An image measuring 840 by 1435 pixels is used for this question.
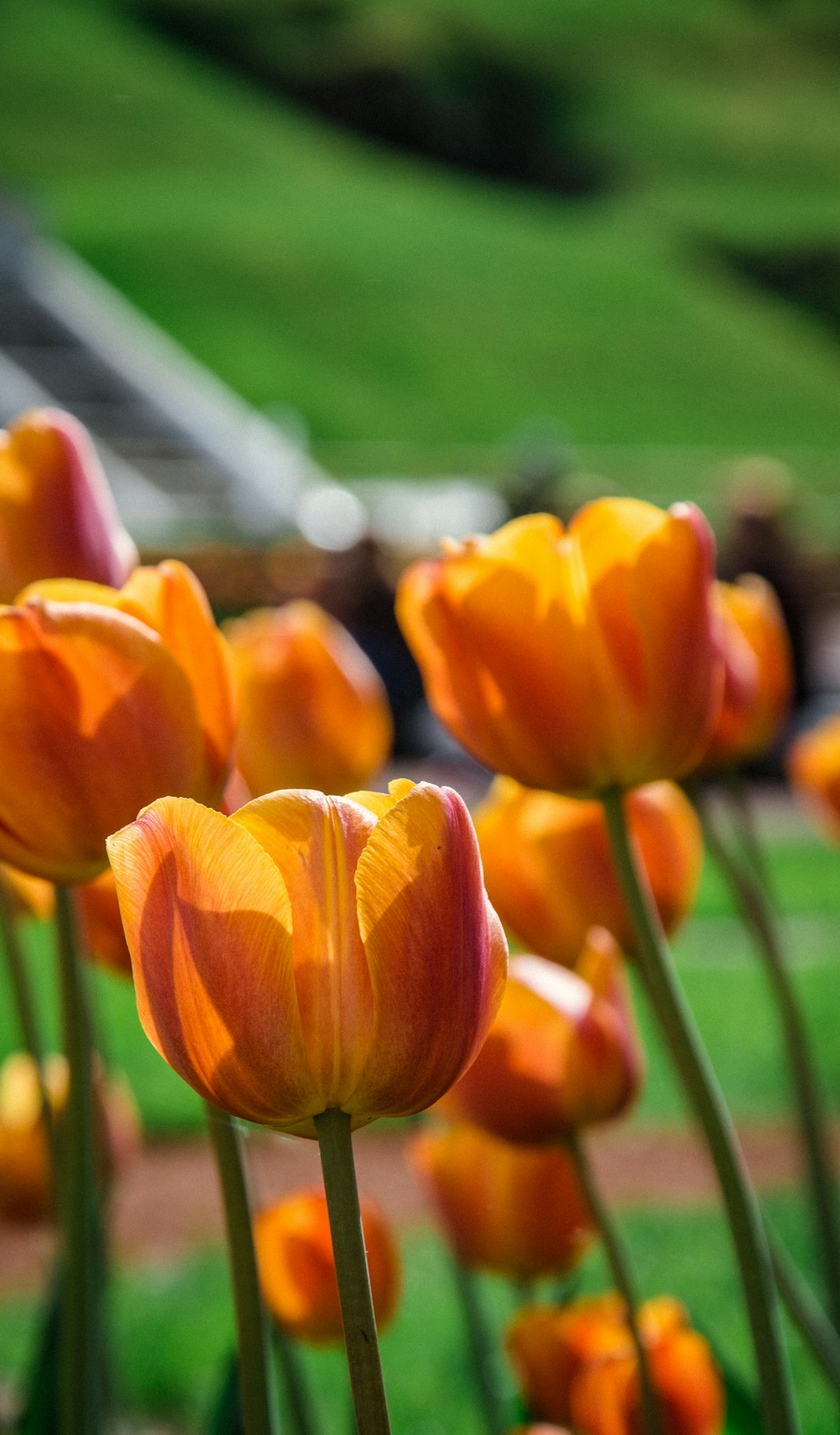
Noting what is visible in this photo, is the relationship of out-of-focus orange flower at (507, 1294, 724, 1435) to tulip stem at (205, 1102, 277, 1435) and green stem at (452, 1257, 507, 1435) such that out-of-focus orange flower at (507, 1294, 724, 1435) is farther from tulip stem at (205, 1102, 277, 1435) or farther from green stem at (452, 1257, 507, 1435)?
tulip stem at (205, 1102, 277, 1435)

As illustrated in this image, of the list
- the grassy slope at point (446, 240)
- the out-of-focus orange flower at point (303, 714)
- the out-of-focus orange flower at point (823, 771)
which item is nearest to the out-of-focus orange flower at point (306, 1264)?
the out-of-focus orange flower at point (303, 714)

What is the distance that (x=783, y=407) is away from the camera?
21250 mm

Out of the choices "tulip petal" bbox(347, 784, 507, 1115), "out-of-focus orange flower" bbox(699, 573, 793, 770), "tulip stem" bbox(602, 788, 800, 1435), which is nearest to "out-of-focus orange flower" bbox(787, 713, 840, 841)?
"out-of-focus orange flower" bbox(699, 573, 793, 770)

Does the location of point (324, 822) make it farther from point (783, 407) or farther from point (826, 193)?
point (826, 193)

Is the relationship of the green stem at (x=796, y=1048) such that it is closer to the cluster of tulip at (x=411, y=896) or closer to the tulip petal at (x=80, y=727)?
the cluster of tulip at (x=411, y=896)

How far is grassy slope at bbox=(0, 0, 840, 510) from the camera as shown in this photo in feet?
65.0

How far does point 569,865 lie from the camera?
0.61 meters

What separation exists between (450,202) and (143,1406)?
26.6 metres

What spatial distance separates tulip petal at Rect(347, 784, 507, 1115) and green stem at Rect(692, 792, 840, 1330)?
36cm

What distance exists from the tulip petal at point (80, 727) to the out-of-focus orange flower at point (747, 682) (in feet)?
0.97

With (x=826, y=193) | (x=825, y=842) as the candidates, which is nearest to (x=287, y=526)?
(x=825, y=842)

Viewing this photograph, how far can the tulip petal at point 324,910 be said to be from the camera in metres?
0.34

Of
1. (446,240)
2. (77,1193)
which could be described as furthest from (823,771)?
(446,240)

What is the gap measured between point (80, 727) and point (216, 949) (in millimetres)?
117
